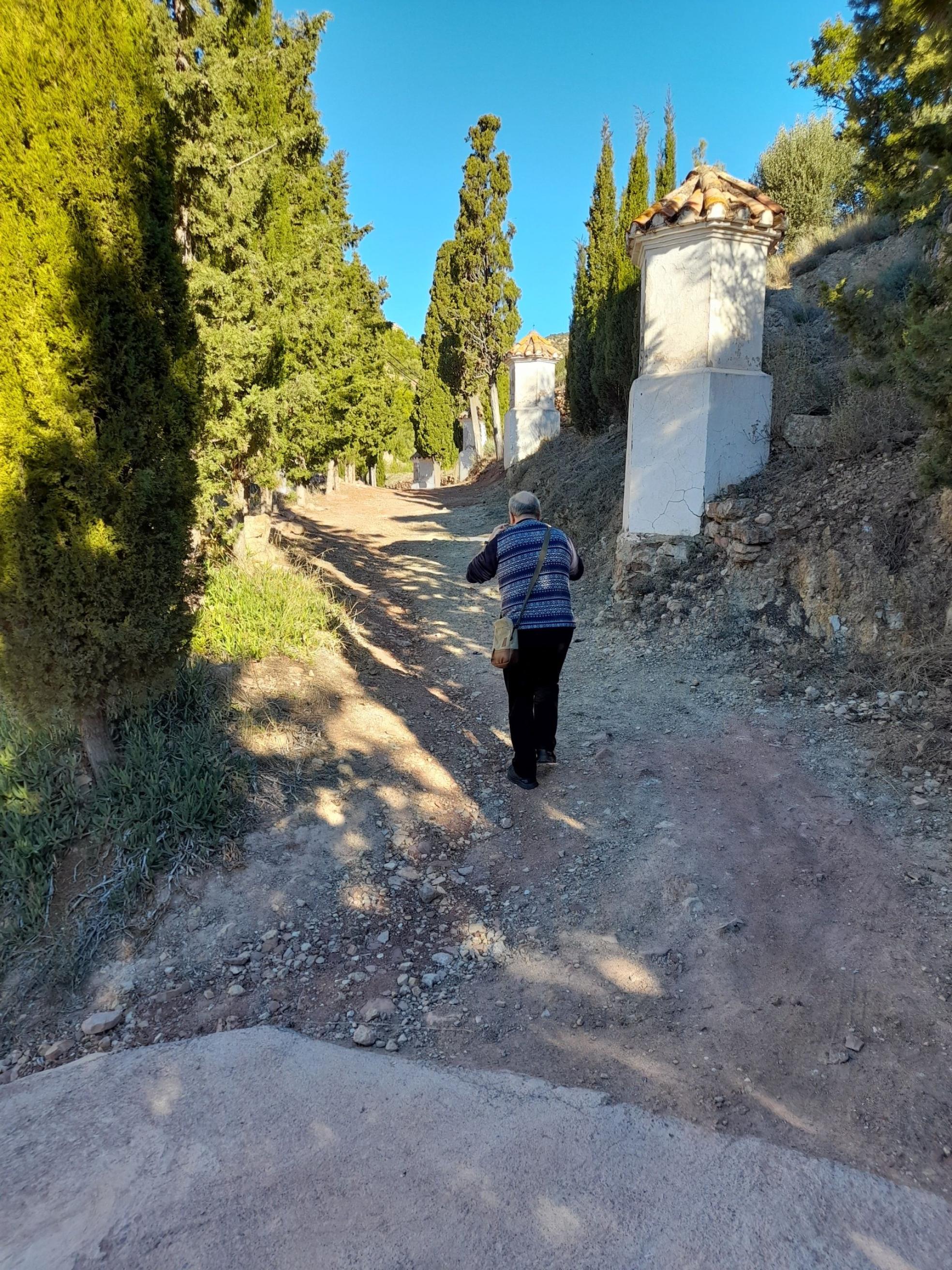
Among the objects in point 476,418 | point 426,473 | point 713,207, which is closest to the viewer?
point 713,207

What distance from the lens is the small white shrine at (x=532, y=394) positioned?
21.5 metres

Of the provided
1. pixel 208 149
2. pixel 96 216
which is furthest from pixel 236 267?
pixel 96 216

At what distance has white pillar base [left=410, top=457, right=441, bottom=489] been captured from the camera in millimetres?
35875

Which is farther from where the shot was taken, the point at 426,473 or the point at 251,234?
the point at 426,473

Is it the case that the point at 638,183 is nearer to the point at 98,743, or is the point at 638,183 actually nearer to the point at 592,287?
the point at 592,287

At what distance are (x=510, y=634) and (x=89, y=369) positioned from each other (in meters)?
2.56

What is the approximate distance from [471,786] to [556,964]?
1.64m

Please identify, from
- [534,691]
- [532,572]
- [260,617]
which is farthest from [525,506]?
[260,617]

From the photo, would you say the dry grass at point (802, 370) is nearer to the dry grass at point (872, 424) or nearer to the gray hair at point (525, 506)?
the dry grass at point (872, 424)

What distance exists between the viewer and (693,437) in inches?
281

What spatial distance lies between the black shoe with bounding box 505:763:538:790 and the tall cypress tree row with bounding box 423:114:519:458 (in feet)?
81.5

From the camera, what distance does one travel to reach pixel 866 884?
10.7 feet

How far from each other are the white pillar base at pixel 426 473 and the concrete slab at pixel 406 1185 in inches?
1307

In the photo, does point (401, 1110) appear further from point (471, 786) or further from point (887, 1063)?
point (471, 786)
